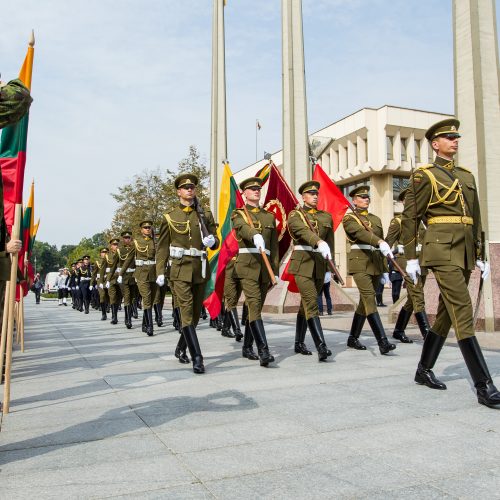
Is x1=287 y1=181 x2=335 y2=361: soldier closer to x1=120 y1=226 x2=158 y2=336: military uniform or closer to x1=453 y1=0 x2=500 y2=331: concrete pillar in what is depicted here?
x1=453 y1=0 x2=500 y2=331: concrete pillar

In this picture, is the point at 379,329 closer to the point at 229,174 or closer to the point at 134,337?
the point at 229,174

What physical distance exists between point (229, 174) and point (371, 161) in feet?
120

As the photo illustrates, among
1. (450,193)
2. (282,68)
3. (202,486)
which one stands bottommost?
(202,486)

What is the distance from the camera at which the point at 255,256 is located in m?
7.18

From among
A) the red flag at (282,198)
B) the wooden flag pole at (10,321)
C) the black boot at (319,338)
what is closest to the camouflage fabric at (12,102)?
the wooden flag pole at (10,321)

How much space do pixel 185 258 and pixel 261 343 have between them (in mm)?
1324

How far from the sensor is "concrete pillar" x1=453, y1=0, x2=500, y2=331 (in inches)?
425

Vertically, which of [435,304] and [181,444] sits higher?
[435,304]

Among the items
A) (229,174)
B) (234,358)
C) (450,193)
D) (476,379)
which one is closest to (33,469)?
(476,379)

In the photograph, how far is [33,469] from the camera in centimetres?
321

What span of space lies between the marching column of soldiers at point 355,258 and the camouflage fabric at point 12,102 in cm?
328

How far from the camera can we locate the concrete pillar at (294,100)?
18.8 meters

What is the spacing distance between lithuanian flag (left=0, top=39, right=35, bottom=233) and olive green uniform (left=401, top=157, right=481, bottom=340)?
3.38 m

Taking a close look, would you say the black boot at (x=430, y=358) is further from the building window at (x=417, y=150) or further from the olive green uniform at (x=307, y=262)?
the building window at (x=417, y=150)
